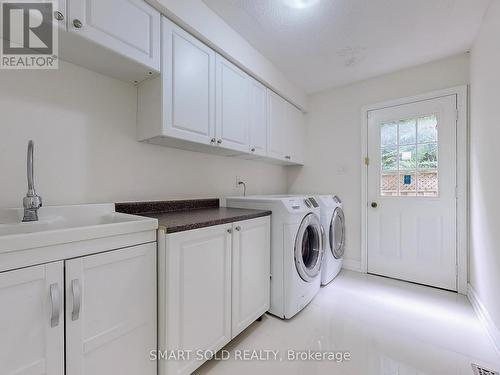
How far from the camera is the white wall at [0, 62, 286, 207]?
3.85 feet

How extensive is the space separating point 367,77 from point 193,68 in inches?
88.2

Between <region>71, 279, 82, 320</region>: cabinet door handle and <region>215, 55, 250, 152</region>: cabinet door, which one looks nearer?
<region>71, 279, 82, 320</region>: cabinet door handle

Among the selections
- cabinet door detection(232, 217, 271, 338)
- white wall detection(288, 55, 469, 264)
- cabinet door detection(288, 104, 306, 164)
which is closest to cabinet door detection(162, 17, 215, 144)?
cabinet door detection(232, 217, 271, 338)

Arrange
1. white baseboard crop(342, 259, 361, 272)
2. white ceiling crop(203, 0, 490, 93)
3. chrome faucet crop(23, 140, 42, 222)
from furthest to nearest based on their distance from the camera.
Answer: white baseboard crop(342, 259, 361, 272), white ceiling crop(203, 0, 490, 93), chrome faucet crop(23, 140, 42, 222)

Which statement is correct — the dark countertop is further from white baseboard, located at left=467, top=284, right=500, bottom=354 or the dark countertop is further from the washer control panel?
white baseboard, located at left=467, top=284, right=500, bottom=354

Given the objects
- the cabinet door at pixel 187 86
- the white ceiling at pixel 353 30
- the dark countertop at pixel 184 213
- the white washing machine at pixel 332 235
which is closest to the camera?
the dark countertop at pixel 184 213

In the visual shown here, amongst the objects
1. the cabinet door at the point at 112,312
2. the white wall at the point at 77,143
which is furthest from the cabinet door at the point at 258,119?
the cabinet door at the point at 112,312

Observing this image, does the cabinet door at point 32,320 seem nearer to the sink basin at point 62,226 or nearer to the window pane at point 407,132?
the sink basin at point 62,226

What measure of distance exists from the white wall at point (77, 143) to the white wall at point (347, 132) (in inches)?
79.9

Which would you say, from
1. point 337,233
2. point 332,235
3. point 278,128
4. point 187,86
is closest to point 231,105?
point 187,86

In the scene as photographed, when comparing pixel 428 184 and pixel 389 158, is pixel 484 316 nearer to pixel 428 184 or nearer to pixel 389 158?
pixel 428 184

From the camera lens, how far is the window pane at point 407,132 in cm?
255

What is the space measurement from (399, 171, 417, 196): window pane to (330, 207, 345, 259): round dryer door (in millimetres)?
715

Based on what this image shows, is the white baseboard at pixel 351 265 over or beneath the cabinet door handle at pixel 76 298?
beneath
